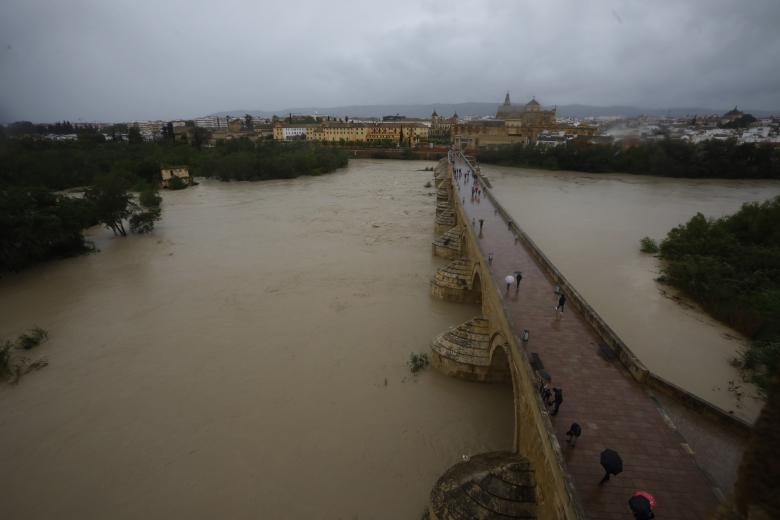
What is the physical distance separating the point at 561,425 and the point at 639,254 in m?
12.2

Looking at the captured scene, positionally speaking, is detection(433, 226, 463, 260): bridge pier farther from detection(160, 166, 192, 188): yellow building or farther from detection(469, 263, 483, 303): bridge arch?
detection(160, 166, 192, 188): yellow building

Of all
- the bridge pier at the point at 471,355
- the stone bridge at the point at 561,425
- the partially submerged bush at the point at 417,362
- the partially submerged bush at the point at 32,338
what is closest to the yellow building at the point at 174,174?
the partially submerged bush at the point at 32,338

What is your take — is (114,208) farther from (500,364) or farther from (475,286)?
(500,364)

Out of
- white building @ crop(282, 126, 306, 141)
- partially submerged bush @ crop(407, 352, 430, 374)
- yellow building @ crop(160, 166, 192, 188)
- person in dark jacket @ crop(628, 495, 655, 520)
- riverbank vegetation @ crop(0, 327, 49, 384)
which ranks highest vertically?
white building @ crop(282, 126, 306, 141)

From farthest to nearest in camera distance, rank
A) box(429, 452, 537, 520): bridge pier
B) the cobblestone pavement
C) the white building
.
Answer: the white building < box(429, 452, 537, 520): bridge pier < the cobblestone pavement

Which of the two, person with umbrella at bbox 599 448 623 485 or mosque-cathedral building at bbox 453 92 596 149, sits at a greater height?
mosque-cathedral building at bbox 453 92 596 149

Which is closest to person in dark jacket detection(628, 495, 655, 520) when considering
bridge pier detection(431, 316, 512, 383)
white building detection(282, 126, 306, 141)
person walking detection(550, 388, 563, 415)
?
person walking detection(550, 388, 563, 415)

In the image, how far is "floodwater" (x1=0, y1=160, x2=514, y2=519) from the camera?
5.67 metres

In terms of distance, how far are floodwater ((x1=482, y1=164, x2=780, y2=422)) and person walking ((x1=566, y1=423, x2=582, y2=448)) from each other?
14.7 ft

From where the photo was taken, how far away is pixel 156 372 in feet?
26.9

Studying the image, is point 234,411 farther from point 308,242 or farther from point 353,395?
point 308,242

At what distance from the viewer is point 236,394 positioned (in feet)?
24.5

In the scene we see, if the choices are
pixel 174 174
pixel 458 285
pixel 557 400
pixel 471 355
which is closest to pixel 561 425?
pixel 557 400

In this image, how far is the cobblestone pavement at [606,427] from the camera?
366cm
